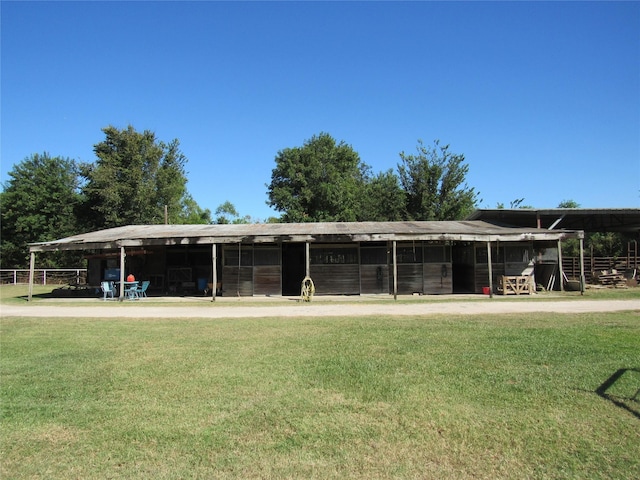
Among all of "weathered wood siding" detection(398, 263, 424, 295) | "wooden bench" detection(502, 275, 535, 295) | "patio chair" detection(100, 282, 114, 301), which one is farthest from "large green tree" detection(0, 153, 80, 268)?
"wooden bench" detection(502, 275, 535, 295)

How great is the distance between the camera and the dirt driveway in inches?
471

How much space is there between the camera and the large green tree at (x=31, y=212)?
4062 cm

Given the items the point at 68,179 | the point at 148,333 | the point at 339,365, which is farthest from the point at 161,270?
the point at 68,179

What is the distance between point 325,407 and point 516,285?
15.9m

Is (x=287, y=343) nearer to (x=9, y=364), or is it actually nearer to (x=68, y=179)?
(x=9, y=364)

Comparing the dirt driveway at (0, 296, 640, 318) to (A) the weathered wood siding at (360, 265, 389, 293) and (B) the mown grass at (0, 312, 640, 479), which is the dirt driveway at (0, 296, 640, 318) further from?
(B) the mown grass at (0, 312, 640, 479)

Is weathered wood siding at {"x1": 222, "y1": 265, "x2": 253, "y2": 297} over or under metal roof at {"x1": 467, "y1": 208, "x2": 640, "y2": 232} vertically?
under

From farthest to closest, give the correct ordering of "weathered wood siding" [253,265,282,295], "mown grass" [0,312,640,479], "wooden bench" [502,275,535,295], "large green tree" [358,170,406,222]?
1. "large green tree" [358,170,406,222]
2. "weathered wood siding" [253,265,282,295]
3. "wooden bench" [502,275,535,295]
4. "mown grass" [0,312,640,479]

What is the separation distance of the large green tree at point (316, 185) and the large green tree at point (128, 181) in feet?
31.8

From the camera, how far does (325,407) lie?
447cm

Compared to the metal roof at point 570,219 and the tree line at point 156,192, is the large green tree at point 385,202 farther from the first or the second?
the metal roof at point 570,219

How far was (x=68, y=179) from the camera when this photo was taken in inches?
1725

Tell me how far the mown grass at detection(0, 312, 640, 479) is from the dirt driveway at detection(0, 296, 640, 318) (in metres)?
3.94

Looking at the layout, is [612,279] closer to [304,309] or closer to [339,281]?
[339,281]
